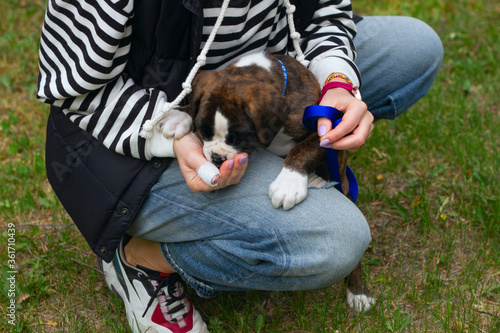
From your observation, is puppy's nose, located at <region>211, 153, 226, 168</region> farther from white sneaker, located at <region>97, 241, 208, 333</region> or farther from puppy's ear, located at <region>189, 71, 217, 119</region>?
white sneaker, located at <region>97, 241, 208, 333</region>

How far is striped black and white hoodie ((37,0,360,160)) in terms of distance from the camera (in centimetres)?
213

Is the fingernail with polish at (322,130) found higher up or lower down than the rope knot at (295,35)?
lower down

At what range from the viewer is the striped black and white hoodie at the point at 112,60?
83.9 inches

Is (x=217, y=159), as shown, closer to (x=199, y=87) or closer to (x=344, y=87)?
(x=199, y=87)

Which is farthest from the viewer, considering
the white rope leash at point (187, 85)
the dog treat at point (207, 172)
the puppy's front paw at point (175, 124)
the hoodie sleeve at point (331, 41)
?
the hoodie sleeve at point (331, 41)

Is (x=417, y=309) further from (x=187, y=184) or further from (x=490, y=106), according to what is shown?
(x=490, y=106)

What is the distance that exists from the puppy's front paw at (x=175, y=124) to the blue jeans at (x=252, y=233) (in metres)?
0.14

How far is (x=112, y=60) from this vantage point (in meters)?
2.19

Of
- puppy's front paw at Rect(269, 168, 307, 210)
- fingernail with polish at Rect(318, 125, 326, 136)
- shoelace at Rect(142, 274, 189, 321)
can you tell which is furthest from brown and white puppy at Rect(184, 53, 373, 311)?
shoelace at Rect(142, 274, 189, 321)

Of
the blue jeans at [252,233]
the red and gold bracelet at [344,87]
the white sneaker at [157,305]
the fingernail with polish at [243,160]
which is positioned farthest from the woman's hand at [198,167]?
the white sneaker at [157,305]

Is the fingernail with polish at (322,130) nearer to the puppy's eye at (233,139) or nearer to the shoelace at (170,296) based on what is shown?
the puppy's eye at (233,139)

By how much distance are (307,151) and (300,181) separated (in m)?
0.17

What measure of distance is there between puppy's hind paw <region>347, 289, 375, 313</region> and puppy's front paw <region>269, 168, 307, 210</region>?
2.26 ft

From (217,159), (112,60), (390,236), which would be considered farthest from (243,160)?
(390,236)
